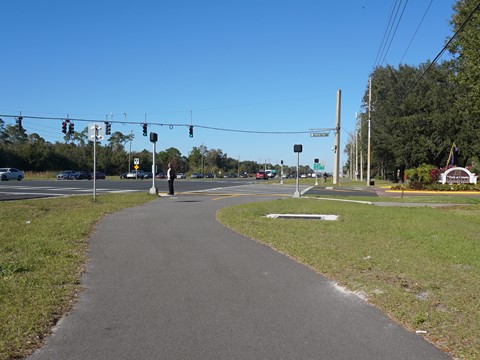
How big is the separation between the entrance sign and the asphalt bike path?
30.5 meters

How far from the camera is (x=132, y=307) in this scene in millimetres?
5707

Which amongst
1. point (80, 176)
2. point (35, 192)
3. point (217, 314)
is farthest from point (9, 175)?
point (217, 314)

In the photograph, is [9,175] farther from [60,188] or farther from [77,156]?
[77,156]

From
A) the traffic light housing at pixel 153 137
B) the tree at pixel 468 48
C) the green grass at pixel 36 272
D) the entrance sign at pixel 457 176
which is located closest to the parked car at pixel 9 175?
the traffic light housing at pixel 153 137

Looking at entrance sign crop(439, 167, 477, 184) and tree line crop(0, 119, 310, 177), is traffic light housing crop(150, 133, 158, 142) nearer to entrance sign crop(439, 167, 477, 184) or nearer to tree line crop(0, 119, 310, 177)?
entrance sign crop(439, 167, 477, 184)

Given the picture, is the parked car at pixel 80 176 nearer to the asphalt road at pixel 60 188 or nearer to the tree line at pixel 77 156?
the tree line at pixel 77 156

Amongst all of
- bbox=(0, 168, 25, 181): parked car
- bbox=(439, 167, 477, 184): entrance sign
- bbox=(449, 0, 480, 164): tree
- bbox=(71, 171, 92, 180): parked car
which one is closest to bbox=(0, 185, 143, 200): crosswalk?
bbox=(449, 0, 480, 164): tree

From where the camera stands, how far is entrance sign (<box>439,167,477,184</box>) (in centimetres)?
3559

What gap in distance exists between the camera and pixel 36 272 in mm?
7059

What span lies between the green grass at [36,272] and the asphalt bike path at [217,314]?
216 millimetres

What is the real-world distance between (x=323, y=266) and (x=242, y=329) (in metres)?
3.21

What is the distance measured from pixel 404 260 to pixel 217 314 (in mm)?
4200

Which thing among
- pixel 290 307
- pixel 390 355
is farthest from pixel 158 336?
pixel 390 355

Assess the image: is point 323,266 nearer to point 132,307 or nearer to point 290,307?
point 290,307
